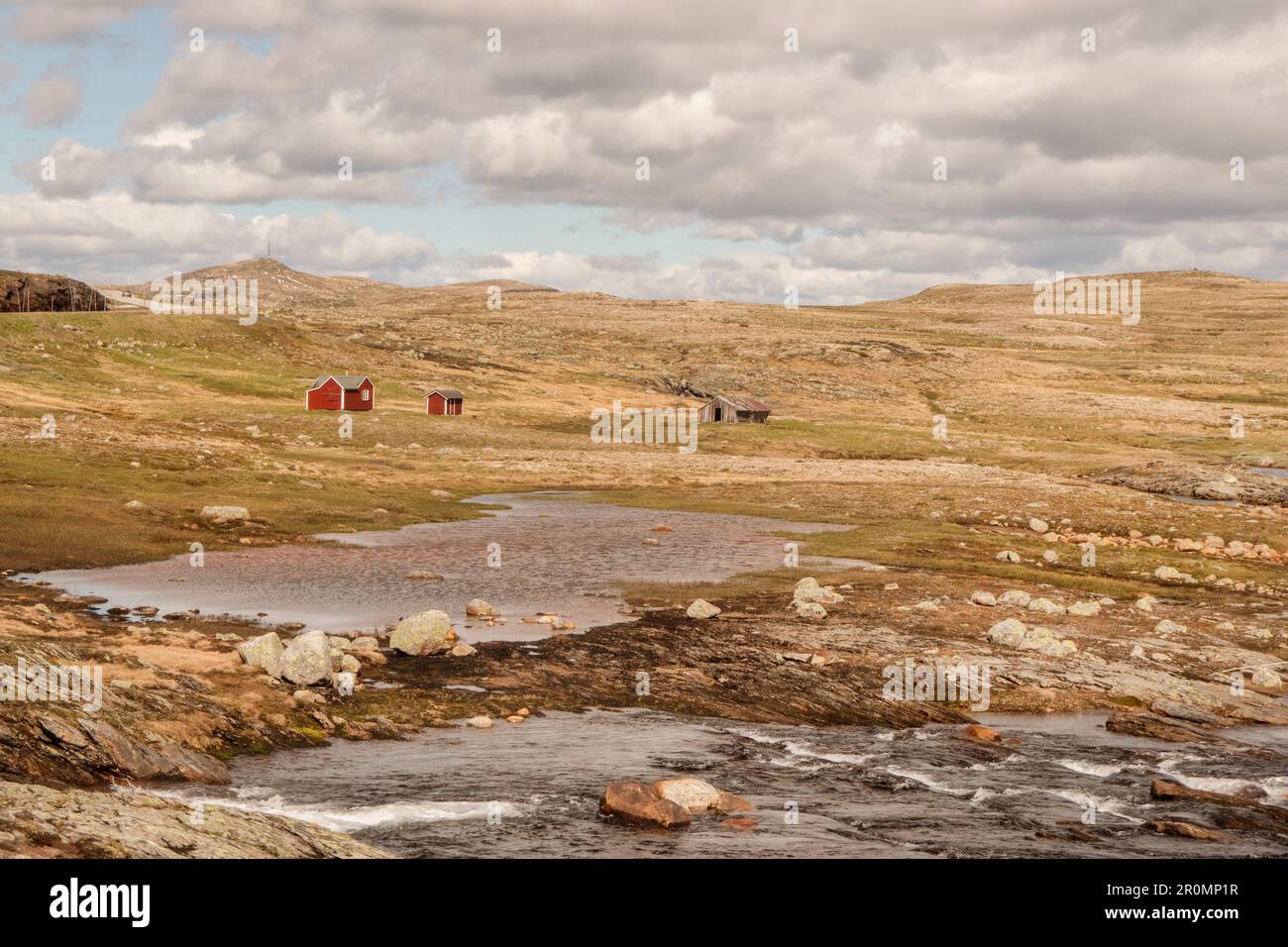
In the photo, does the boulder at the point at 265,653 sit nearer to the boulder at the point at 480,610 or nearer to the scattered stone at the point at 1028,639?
the boulder at the point at 480,610

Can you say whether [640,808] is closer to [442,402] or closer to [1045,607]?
[1045,607]

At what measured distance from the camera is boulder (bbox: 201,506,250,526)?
186 feet

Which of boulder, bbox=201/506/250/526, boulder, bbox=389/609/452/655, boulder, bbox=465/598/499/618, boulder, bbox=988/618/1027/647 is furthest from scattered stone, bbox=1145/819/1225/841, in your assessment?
boulder, bbox=201/506/250/526

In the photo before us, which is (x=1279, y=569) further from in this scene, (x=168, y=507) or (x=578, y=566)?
(x=168, y=507)

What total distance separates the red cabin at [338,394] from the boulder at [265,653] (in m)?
85.7

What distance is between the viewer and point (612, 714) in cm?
3034

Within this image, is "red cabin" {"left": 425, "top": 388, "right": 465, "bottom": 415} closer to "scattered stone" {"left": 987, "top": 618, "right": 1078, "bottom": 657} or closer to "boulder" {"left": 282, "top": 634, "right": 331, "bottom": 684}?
"scattered stone" {"left": 987, "top": 618, "right": 1078, "bottom": 657}

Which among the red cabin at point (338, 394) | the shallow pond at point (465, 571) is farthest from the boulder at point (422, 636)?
the red cabin at point (338, 394)

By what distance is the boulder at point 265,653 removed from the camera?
3023 cm

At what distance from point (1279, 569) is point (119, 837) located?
185 feet

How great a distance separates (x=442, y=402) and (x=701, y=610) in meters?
87.1

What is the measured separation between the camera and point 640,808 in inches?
856

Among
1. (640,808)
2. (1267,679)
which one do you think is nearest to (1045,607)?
(1267,679)

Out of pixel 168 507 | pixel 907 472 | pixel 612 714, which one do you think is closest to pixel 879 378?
pixel 907 472
